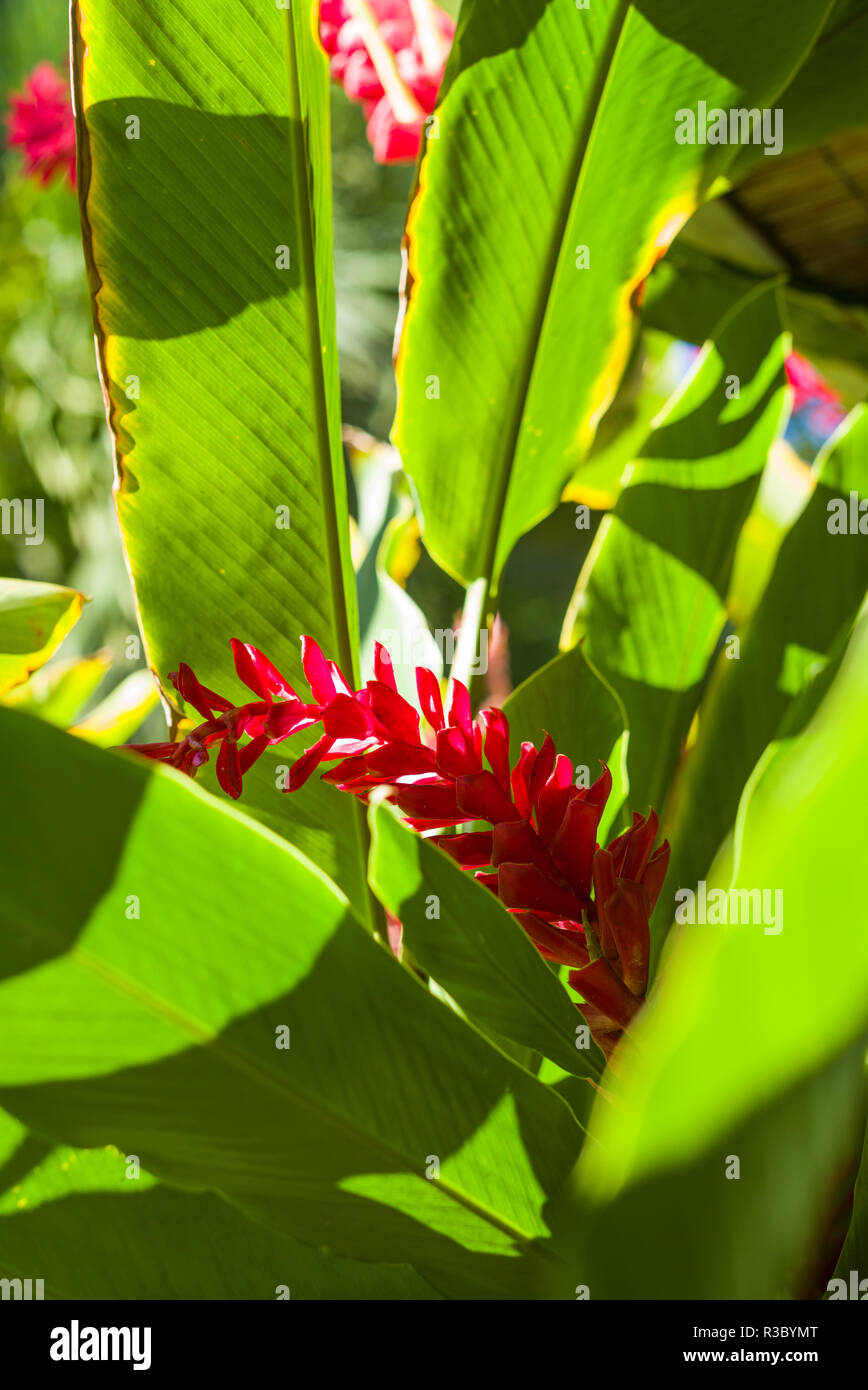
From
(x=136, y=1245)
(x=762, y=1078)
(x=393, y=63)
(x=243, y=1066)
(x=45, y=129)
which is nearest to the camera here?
(x=762, y=1078)

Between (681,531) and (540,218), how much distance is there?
17 centimetres

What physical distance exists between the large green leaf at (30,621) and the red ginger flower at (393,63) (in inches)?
20.0

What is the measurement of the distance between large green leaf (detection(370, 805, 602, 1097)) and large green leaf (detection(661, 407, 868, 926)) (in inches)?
5.9

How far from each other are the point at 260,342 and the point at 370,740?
0.22 m

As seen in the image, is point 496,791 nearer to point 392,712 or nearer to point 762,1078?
point 392,712

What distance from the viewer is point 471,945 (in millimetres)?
305

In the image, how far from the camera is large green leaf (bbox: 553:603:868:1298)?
13 cm

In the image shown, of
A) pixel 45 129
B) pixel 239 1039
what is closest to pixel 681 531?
pixel 239 1039

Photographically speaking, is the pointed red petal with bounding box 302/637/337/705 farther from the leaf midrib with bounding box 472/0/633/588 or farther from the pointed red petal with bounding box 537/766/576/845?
the leaf midrib with bounding box 472/0/633/588

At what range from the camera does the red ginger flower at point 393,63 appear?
73 centimetres

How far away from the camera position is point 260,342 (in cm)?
44

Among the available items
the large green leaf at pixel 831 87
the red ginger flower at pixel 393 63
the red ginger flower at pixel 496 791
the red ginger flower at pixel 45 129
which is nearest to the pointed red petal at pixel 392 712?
the red ginger flower at pixel 496 791

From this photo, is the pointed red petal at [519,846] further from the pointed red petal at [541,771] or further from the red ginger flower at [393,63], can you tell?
the red ginger flower at [393,63]

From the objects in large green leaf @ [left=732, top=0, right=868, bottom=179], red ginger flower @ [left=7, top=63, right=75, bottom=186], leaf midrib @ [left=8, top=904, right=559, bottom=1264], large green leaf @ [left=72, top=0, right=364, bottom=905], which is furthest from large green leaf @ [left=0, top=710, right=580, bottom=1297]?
red ginger flower @ [left=7, top=63, right=75, bottom=186]
